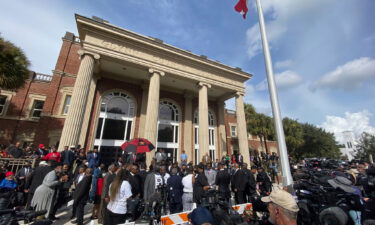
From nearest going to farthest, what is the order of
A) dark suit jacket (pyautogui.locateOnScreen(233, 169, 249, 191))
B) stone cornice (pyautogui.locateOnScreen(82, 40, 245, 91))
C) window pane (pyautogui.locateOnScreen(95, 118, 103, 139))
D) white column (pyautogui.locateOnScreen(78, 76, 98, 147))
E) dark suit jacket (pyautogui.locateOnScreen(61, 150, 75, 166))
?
dark suit jacket (pyautogui.locateOnScreen(233, 169, 249, 191))
dark suit jacket (pyautogui.locateOnScreen(61, 150, 75, 166))
stone cornice (pyautogui.locateOnScreen(82, 40, 245, 91))
white column (pyautogui.locateOnScreen(78, 76, 98, 147))
window pane (pyautogui.locateOnScreen(95, 118, 103, 139))

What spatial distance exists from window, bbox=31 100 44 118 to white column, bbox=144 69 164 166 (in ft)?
35.7

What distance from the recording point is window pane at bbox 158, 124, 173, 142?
16756 mm

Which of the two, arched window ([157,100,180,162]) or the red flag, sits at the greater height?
the red flag

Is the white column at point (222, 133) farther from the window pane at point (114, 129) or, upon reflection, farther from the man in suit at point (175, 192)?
the man in suit at point (175, 192)

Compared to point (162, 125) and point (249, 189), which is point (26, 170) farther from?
point (162, 125)

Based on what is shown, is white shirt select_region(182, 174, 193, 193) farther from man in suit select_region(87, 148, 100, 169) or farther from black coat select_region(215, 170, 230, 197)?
man in suit select_region(87, 148, 100, 169)

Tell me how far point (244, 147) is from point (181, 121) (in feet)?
23.0

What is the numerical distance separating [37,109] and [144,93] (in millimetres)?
9756

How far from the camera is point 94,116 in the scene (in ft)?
46.4

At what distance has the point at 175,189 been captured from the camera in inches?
221

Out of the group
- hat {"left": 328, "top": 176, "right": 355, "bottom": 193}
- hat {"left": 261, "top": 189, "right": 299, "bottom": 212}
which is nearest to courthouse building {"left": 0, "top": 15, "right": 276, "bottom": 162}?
hat {"left": 328, "top": 176, "right": 355, "bottom": 193}

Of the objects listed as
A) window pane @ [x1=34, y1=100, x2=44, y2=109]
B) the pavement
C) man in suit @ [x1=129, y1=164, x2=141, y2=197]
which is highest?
window pane @ [x1=34, y1=100, x2=44, y2=109]

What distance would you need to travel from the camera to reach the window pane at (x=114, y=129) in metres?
14.6

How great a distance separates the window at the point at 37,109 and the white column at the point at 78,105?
7.90 m
